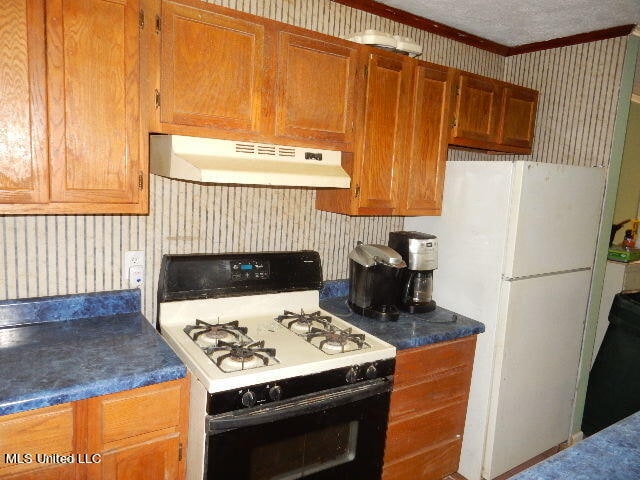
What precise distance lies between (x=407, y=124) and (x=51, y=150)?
60.7 inches

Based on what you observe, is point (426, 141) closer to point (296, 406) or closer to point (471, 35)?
point (471, 35)

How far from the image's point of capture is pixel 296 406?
1663mm

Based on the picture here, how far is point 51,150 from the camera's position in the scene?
4.94 ft

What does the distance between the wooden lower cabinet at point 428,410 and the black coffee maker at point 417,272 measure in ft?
0.93

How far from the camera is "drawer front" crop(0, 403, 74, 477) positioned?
4.32 ft

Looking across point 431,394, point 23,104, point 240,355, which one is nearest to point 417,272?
point 431,394

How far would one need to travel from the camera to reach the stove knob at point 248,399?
1.55m

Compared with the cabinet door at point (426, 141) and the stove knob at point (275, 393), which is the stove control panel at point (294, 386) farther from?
the cabinet door at point (426, 141)

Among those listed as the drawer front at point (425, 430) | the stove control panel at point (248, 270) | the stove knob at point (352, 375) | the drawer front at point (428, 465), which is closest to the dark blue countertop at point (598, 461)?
the stove knob at point (352, 375)

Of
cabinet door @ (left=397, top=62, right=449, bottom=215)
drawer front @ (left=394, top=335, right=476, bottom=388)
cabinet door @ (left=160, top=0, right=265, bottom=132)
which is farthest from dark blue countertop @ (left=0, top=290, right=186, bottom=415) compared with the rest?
cabinet door @ (left=397, top=62, right=449, bottom=215)

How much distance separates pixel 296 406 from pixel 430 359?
2.52ft

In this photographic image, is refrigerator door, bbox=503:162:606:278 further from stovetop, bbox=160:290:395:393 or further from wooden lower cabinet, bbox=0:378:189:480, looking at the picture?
wooden lower cabinet, bbox=0:378:189:480

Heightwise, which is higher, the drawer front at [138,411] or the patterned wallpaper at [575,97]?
the patterned wallpaper at [575,97]

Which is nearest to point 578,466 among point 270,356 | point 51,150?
point 270,356
